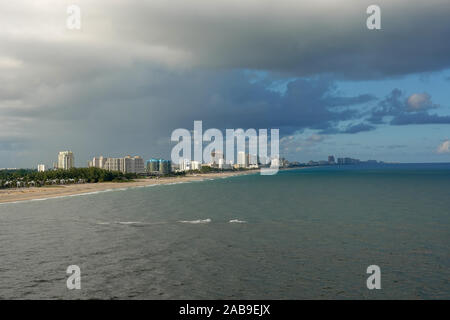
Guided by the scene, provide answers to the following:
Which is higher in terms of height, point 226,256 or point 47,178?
point 47,178

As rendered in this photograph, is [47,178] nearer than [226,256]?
No

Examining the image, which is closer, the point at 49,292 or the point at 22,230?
the point at 49,292

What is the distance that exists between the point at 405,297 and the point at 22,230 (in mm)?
44567

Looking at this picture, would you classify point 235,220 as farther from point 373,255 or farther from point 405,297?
point 405,297

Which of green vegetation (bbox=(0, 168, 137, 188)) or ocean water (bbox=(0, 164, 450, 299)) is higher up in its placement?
green vegetation (bbox=(0, 168, 137, 188))

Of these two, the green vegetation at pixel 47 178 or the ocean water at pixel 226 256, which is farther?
the green vegetation at pixel 47 178

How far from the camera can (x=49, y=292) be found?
944 inches

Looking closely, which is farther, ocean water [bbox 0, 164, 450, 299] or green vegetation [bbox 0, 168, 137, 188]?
green vegetation [bbox 0, 168, 137, 188]

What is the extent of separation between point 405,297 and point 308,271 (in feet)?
23.6

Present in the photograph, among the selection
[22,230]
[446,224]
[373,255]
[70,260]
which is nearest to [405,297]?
[373,255]

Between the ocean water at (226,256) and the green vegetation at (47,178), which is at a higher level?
the green vegetation at (47,178)
